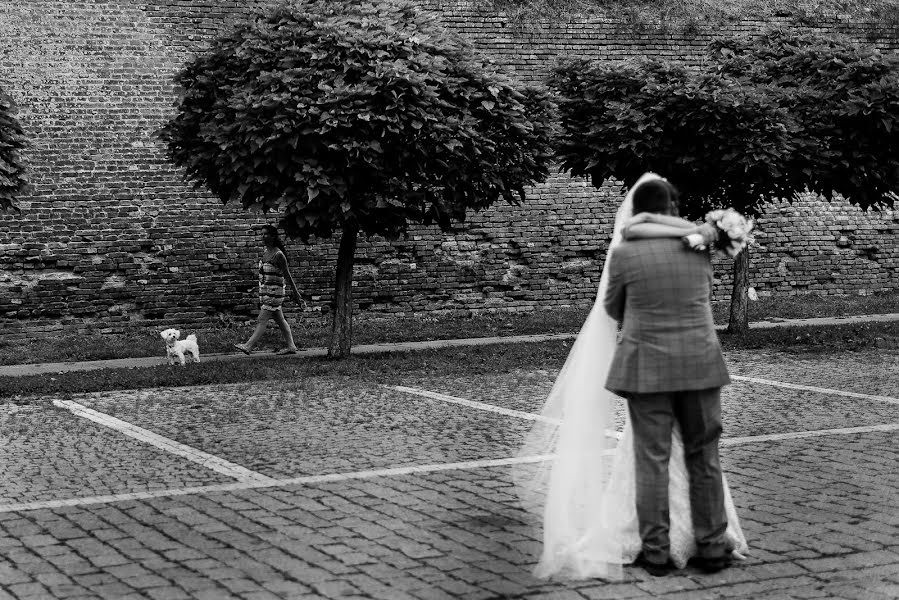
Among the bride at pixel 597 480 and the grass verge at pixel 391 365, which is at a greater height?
the bride at pixel 597 480

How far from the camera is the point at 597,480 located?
5.56 metres

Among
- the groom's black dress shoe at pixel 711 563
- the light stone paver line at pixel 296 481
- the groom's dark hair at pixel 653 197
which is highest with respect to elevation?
the groom's dark hair at pixel 653 197

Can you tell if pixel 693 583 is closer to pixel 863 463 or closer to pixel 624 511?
pixel 624 511

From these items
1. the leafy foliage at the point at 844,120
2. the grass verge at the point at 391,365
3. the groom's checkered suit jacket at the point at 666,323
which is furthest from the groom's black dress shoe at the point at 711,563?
the leafy foliage at the point at 844,120

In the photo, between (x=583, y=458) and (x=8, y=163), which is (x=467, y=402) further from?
(x=8, y=163)

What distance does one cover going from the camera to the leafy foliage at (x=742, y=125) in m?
14.3

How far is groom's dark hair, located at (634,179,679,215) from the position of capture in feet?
17.7

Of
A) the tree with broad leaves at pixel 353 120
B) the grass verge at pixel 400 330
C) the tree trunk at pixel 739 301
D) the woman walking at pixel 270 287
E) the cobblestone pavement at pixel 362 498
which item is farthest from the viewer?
the tree trunk at pixel 739 301

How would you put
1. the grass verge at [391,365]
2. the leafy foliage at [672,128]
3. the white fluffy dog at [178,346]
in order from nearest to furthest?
the grass verge at [391,365] → the white fluffy dog at [178,346] → the leafy foliage at [672,128]

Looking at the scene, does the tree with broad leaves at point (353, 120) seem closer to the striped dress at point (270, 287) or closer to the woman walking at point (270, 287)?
the woman walking at point (270, 287)

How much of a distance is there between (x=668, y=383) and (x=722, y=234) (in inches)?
29.5

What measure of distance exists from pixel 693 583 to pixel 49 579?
113 inches

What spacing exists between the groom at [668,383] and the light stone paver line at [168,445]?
2.88 meters

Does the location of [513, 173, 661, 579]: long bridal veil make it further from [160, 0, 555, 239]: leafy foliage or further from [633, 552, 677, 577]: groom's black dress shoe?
[160, 0, 555, 239]: leafy foliage
